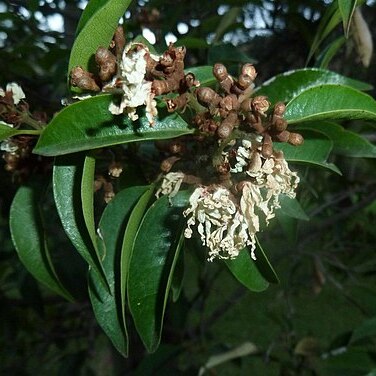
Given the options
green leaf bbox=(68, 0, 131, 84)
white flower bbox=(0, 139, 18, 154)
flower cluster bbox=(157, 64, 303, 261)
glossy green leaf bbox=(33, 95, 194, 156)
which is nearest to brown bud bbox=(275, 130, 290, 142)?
flower cluster bbox=(157, 64, 303, 261)

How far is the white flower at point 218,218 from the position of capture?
66 centimetres

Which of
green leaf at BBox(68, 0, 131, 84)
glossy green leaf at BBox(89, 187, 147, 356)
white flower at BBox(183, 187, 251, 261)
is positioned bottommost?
glossy green leaf at BBox(89, 187, 147, 356)

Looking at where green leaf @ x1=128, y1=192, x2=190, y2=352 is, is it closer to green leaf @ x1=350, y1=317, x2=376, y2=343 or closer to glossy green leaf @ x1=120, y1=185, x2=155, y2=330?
glossy green leaf @ x1=120, y1=185, x2=155, y2=330

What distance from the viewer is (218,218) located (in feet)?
2.24

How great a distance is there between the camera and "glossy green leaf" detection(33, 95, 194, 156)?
59 cm

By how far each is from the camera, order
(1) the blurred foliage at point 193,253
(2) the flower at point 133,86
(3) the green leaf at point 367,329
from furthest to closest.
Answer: (1) the blurred foliage at point 193,253
(3) the green leaf at point 367,329
(2) the flower at point 133,86

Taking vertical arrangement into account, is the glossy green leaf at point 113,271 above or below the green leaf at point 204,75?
below

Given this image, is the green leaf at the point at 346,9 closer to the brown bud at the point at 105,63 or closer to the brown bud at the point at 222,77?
the brown bud at the point at 222,77

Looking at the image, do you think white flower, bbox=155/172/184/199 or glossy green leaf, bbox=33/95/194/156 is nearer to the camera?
glossy green leaf, bbox=33/95/194/156

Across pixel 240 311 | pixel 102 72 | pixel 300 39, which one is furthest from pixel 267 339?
pixel 102 72

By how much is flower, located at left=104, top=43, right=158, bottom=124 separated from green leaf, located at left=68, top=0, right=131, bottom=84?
4 cm

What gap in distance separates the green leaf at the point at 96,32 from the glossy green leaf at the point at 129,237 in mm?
199

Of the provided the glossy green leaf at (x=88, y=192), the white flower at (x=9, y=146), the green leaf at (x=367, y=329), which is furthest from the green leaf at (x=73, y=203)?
the green leaf at (x=367, y=329)

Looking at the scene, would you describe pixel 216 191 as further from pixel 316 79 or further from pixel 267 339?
pixel 267 339
